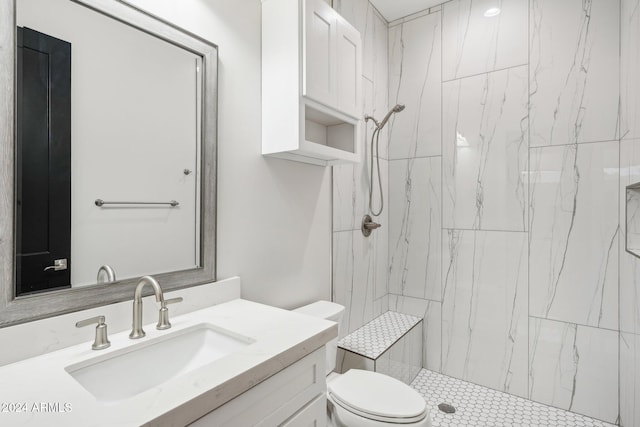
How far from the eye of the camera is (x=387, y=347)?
1984 mm

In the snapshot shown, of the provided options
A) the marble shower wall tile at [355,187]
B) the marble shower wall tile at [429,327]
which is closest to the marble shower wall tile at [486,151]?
the marble shower wall tile at [355,187]

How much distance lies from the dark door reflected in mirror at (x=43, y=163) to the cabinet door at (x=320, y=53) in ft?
2.78

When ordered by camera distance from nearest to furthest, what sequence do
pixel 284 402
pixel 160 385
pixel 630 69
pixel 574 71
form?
pixel 160 385, pixel 284 402, pixel 630 69, pixel 574 71

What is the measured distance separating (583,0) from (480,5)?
58cm

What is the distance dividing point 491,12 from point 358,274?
1.98 metres

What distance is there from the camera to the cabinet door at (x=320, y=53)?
1.42 meters

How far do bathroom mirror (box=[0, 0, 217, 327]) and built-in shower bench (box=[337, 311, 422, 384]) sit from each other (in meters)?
1.05

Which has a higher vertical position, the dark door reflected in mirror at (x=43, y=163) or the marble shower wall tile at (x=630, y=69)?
the marble shower wall tile at (x=630, y=69)

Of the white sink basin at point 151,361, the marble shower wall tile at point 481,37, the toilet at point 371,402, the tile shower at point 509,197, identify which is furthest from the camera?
the marble shower wall tile at point 481,37

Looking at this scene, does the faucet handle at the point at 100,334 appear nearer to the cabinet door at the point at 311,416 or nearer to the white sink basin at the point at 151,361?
the white sink basin at the point at 151,361

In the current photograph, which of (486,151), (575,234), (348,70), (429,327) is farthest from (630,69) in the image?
(429,327)

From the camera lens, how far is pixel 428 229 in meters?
2.46

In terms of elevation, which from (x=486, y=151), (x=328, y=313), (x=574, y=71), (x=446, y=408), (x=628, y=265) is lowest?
(x=446, y=408)

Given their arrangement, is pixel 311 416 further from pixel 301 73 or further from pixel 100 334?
pixel 301 73
